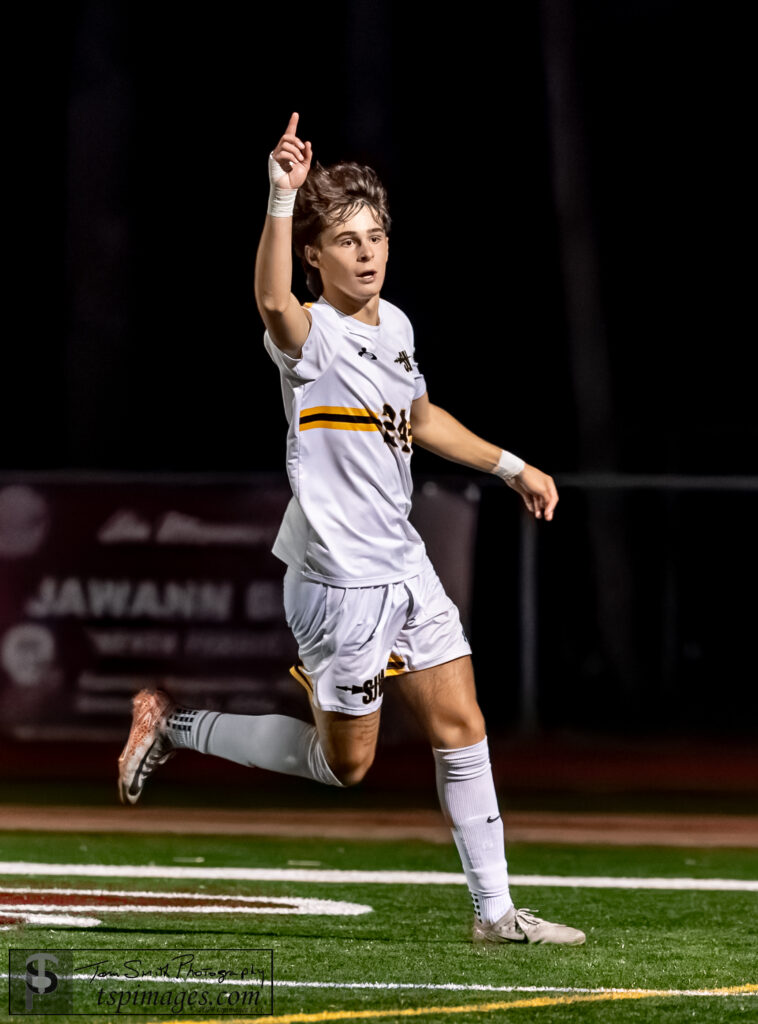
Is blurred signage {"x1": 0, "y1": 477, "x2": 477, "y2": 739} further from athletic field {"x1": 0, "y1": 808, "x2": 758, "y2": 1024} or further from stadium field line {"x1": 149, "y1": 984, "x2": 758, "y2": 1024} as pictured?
stadium field line {"x1": 149, "y1": 984, "x2": 758, "y2": 1024}

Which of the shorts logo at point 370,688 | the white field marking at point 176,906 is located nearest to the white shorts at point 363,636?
the shorts logo at point 370,688

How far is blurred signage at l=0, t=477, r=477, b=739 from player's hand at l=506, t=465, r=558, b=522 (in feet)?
19.6

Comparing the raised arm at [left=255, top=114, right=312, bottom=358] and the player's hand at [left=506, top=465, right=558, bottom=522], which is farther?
the player's hand at [left=506, top=465, right=558, bottom=522]

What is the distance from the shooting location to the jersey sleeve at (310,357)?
5430mm

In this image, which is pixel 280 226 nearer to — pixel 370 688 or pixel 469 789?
pixel 370 688

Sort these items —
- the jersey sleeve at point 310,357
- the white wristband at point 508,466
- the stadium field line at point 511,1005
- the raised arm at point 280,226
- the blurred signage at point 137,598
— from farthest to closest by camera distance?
the blurred signage at point 137,598
the white wristband at point 508,466
the jersey sleeve at point 310,357
the raised arm at point 280,226
the stadium field line at point 511,1005

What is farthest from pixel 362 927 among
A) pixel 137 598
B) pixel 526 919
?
pixel 137 598

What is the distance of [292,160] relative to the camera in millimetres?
5180

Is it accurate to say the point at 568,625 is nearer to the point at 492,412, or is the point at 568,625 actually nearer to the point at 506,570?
the point at 506,570

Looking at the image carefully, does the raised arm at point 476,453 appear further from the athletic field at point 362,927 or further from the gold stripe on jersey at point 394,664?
the athletic field at point 362,927

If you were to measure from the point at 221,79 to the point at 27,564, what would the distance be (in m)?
12.4

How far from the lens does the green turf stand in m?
4.95

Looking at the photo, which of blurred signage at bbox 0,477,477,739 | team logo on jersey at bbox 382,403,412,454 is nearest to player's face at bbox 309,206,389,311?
team logo on jersey at bbox 382,403,412,454

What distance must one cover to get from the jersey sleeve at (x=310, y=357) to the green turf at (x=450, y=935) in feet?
5.54
